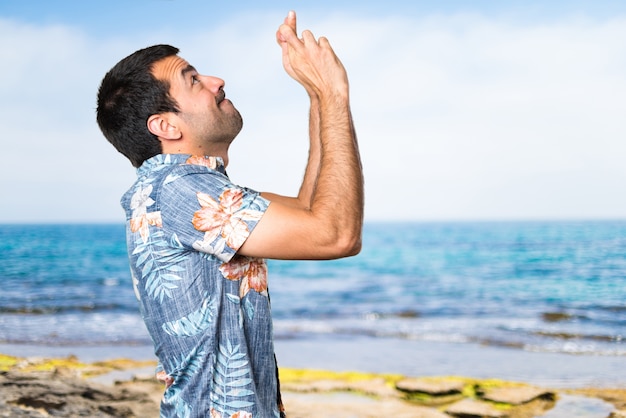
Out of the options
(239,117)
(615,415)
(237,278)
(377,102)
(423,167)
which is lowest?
(615,415)

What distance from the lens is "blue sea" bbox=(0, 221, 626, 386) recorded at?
8789mm

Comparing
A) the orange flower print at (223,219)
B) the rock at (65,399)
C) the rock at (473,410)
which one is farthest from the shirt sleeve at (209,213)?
the rock at (473,410)

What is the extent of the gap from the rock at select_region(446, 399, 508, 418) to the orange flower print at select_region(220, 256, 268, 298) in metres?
3.63

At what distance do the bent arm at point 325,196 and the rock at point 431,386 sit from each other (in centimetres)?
418

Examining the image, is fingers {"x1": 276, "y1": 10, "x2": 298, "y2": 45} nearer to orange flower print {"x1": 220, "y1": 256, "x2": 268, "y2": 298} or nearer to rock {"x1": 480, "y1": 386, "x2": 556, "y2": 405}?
orange flower print {"x1": 220, "y1": 256, "x2": 268, "y2": 298}

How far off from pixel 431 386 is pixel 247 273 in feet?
14.0

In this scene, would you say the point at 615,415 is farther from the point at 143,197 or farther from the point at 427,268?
the point at 427,268

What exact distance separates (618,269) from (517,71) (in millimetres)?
10848

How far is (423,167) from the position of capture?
29891mm

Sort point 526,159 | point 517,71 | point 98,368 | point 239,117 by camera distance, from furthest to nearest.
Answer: point 526,159 → point 517,71 → point 98,368 → point 239,117

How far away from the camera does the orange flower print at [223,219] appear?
4.43 feet

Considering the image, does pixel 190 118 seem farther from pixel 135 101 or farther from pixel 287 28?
pixel 287 28

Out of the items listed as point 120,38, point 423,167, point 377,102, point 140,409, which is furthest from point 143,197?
point 423,167

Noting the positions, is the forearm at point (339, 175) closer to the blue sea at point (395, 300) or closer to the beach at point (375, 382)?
the beach at point (375, 382)
